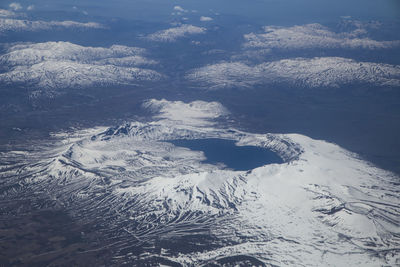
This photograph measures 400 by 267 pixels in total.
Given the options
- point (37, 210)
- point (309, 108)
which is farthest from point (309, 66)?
point (37, 210)

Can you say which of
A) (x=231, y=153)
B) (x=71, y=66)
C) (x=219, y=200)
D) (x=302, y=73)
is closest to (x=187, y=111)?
(x=231, y=153)

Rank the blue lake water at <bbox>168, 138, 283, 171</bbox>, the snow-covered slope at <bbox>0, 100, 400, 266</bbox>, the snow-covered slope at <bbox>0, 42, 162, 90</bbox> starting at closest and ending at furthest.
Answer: the snow-covered slope at <bbox>0, 100, 400, 266</bbox> → the blue lake water at <bbox>168, 138, 283, 171</bbox> → the snow-covered slope at <bbox>0, 42, 162, 90</bbox>

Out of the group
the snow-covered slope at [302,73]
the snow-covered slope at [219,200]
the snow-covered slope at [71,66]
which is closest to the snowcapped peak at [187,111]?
the snow-covered slope at [219,200]

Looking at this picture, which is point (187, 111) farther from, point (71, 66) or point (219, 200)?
point (71, 66)

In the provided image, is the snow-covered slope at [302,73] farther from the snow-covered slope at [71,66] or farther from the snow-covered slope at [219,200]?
the snow-covered slope at [219,200]

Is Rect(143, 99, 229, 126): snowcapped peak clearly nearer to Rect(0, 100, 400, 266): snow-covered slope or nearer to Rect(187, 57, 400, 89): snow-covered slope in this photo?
Rect(0, 100, 400, 266): snow-covered slope

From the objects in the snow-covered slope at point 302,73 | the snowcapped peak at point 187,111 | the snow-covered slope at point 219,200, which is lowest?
the snow-covered slope at point 219,200

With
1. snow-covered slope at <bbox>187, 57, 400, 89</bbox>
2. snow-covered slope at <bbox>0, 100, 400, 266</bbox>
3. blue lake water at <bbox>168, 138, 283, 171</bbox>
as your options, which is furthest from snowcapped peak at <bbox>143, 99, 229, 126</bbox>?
snow-covered slope at <bbox>187, 57, 400, 89</bbox>
